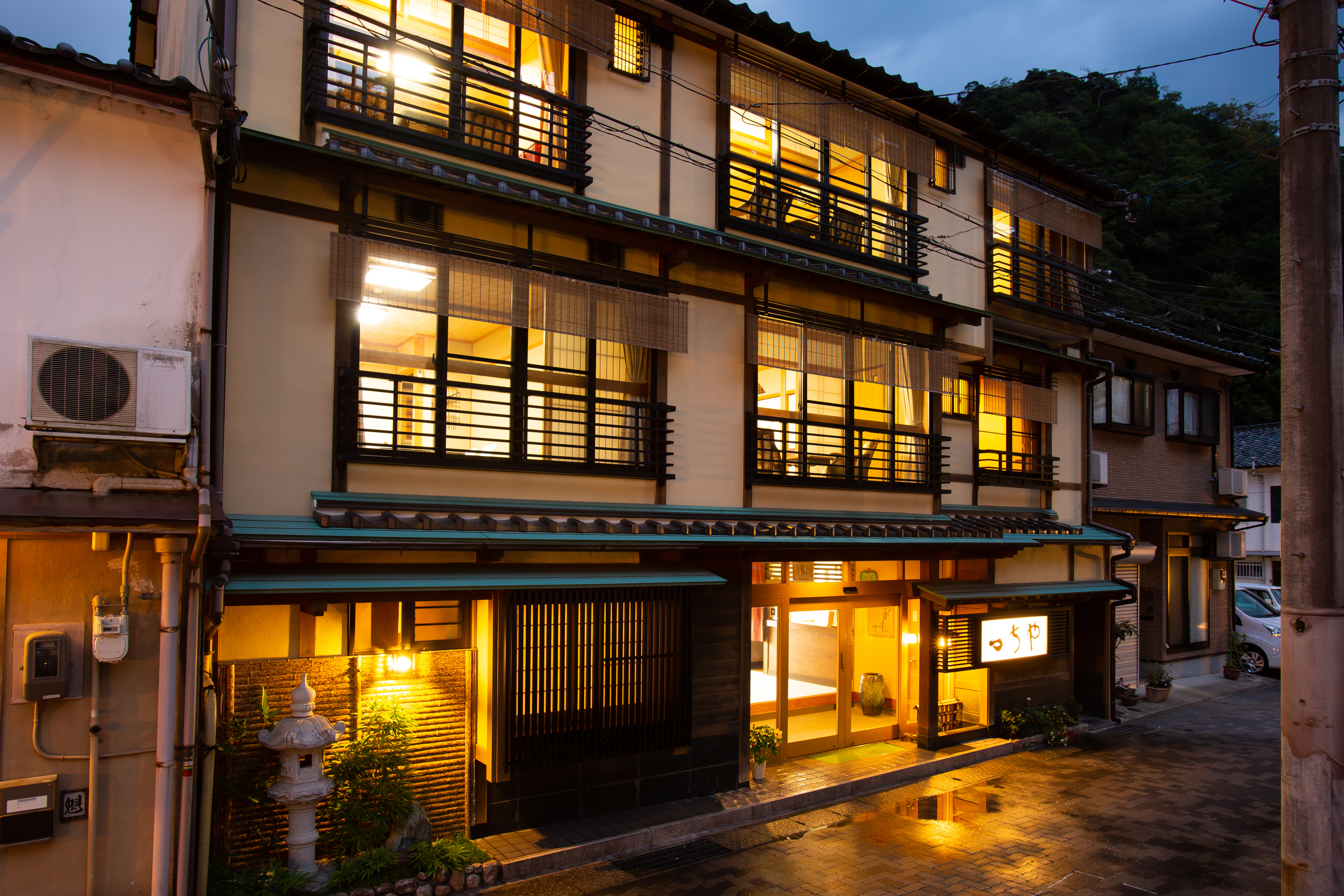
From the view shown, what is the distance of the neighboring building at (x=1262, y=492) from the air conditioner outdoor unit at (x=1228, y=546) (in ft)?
37.8

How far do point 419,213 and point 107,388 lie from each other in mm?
4006

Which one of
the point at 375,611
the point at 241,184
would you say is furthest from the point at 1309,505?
the point at 241,184

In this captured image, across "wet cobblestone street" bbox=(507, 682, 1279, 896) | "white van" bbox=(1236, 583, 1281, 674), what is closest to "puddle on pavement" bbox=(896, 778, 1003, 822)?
"wet cobblestone street" bbox=(507, 682, 1279, 896)

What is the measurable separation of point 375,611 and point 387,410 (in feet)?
7.45

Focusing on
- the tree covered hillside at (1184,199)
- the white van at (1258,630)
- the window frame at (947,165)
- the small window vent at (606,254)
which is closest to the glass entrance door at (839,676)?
the small window vent at (606,254)

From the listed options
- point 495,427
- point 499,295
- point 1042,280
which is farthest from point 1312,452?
point 1042,280

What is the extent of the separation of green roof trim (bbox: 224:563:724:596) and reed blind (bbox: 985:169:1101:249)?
10.9m

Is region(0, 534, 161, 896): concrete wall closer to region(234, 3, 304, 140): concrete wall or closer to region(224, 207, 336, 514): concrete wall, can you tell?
region(224, 207, 336, 514): concrete wall

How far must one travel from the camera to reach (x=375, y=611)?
8.76 metres

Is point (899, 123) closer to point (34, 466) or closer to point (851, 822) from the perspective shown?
point (851, 822)

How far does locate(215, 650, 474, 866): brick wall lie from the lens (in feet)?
26.0

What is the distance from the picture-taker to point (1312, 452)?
5.94m

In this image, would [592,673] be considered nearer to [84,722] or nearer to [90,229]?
[84,722]

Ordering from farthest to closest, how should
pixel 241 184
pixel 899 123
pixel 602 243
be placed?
1. pixel 899 123
2. pixel 602 243
3. pixel 241 184
